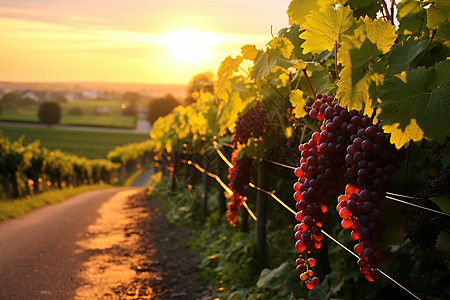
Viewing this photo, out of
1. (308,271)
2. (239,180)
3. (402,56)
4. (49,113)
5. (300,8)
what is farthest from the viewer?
(49,113)

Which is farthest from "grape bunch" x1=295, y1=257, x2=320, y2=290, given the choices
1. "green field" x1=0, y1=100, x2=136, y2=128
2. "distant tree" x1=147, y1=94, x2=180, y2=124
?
"green field" x1=0, y1=100, x2=136, y2=128

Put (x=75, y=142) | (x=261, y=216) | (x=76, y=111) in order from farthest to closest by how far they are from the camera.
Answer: (x=76, y=111)
(x=75, y=142)
(x=261, y=216)

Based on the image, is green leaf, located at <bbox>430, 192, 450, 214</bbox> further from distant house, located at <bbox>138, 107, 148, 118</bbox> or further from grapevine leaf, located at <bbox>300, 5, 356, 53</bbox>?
distant house, located at <bbox>138, 107, 148, 118</bbox>

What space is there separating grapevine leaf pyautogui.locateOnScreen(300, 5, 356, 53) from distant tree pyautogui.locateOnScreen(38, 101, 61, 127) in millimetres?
132277

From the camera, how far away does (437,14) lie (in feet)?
6.32

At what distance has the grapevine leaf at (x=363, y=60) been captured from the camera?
1749mm

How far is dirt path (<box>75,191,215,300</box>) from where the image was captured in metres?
6.00

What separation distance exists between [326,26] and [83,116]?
156477mm

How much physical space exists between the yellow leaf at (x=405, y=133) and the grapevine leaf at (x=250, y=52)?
3.60 ft

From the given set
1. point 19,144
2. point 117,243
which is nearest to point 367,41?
point 117,243

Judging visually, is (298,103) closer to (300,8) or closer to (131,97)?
(300,8)

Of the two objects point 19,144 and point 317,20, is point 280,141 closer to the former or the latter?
point 317,20

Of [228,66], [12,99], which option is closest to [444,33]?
[228,66]

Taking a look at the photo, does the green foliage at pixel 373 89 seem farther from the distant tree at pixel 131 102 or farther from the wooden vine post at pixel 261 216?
the distant tree at pixel 131 102
